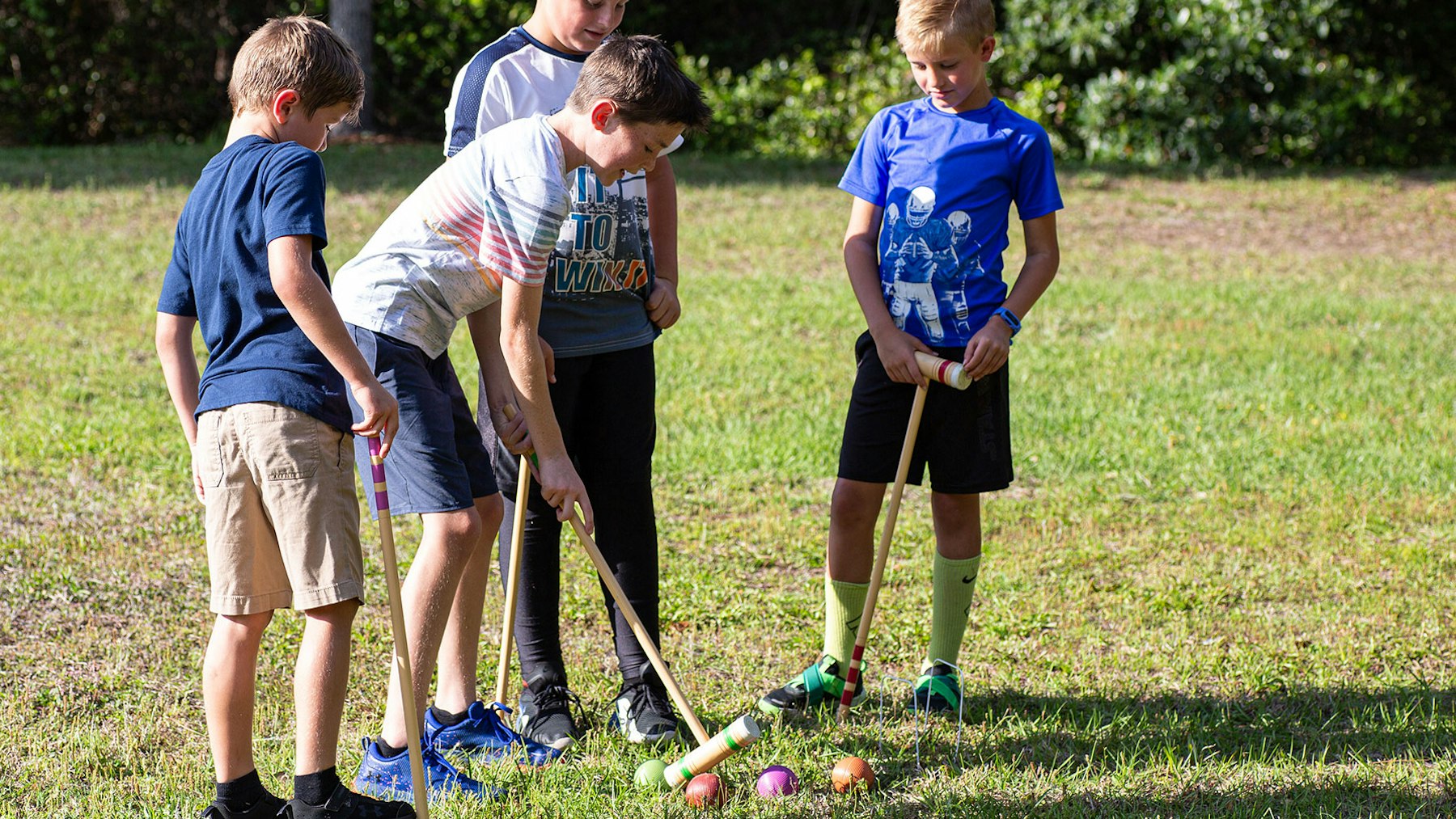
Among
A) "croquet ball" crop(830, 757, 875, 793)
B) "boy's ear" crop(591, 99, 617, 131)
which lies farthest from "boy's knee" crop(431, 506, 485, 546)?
"croquet ball" crop(830, 757, 875, 793)

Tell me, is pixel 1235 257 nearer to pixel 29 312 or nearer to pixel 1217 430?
pixel 1217 430

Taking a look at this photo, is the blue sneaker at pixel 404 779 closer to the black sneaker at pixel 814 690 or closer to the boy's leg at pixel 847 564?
the black sneaker at pixel 814 690

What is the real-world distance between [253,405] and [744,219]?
793cm

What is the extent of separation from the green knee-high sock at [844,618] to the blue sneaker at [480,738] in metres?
0.80

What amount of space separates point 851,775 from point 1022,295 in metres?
1.21

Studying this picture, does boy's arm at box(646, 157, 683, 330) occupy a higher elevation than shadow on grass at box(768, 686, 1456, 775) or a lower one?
higher

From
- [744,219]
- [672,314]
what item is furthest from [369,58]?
[672,314]

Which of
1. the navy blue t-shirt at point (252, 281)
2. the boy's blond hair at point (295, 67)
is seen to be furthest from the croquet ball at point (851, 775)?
the boy's blond hair at point (295, 67)

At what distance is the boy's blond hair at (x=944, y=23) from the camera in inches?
127

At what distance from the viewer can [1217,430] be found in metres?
6.05

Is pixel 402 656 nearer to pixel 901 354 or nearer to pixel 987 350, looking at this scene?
pixel 901 354

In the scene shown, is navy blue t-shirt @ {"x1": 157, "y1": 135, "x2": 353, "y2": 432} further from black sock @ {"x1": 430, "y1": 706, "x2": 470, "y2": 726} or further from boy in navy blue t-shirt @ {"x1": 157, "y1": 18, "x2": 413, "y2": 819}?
black sock @ {"x1": 430, "y1": 706, "x2": 470, "y2": 726}

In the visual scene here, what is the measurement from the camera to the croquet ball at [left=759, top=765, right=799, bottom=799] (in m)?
3.05

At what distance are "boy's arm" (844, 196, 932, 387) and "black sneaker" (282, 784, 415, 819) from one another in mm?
1502
